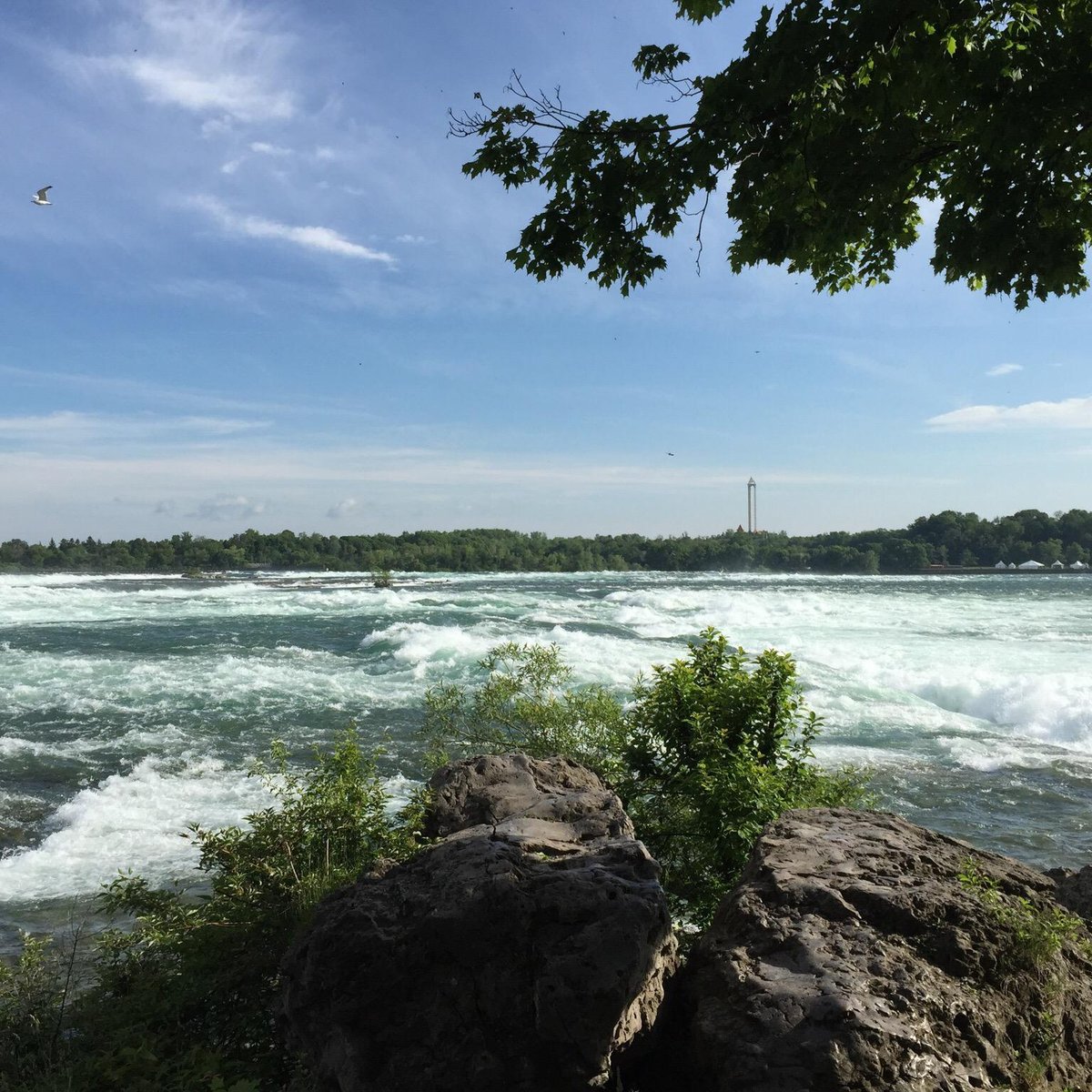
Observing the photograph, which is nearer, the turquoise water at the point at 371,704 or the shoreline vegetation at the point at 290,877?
the shoreline vegetation at the point at 290,877

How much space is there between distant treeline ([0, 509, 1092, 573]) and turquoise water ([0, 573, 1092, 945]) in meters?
79.3

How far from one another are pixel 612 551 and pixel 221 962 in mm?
132993

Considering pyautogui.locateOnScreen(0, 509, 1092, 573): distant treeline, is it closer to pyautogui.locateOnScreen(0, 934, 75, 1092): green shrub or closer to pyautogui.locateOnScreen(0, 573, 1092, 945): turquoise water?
pyautogui.locateOnScreen(0, 573, 1092, 945): turquoise water

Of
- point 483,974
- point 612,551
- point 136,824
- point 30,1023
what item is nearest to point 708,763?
point 483,974

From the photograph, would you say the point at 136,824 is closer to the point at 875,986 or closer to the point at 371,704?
the point at 371,704

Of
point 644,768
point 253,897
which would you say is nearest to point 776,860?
point 644,768

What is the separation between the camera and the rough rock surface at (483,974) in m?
3.19

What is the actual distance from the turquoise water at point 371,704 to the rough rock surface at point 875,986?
407cm

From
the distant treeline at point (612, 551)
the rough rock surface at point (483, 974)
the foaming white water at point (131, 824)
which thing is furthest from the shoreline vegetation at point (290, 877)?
the distant treeline at point (612, 551)

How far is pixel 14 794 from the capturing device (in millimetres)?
11359

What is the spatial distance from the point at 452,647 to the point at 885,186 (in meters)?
21.3

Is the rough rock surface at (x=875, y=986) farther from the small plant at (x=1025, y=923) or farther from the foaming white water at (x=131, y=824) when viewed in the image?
the foaming white water at (x=131, y=824)

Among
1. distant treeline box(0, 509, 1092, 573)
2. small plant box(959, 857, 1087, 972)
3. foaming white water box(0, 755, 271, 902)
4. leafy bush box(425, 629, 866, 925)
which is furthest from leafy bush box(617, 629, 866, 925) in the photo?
distant treeline box(0, 509, 1092, 573)

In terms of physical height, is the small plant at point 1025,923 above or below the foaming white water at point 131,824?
above
